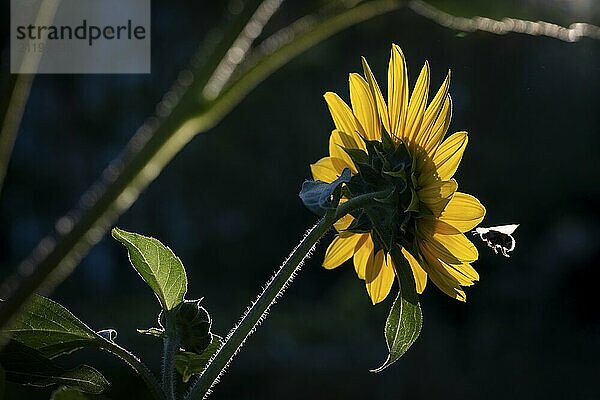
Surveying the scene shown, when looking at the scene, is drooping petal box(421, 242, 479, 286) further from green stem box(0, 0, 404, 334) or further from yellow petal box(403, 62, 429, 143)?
green stem box(0, 0, 404, 334)

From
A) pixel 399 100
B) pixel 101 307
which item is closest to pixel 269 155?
pixel 101 307

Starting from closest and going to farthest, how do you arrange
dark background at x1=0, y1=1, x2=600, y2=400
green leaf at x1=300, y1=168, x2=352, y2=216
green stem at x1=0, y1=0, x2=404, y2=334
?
green stem at x1=0, y1=0, x2=404, y2=334
green leaf at x1=300, y1=168, x2=352, y2=216
dark background at x1=0, y1=1, x2=600, y2=400

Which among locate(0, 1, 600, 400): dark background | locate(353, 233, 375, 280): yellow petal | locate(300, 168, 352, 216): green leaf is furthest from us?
locate(0, 1, 600, 400): dark background

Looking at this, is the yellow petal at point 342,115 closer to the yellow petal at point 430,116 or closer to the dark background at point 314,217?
the yellow petal at point 430,116

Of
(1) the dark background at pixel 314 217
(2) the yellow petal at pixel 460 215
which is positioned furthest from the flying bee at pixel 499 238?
(1) the dark background at pixel 314 217

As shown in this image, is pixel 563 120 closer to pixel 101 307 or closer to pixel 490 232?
pixel 101 307

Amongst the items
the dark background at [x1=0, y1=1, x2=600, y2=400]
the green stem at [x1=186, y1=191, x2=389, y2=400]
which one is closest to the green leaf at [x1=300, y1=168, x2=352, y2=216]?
the green stem at [x1=186, y1=191, x2=389, y2=400]
